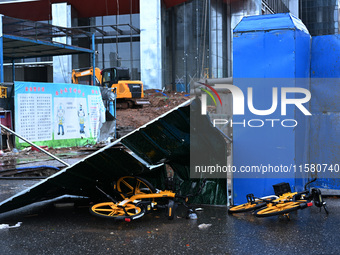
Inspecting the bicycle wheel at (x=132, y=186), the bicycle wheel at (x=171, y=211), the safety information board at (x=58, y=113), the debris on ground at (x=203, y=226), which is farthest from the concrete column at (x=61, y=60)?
the debris on ground at (x=203, y=226)

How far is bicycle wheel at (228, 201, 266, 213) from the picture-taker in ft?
20.2

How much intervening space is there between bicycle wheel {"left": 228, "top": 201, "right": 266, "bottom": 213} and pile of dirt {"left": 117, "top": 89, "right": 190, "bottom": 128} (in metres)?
15.1

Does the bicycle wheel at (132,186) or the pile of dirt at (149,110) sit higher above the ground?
the pile of dirt at (149,110)

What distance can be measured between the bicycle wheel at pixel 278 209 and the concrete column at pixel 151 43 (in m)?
28.3

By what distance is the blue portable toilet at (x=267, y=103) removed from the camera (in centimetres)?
644

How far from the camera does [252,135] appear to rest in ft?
22.2

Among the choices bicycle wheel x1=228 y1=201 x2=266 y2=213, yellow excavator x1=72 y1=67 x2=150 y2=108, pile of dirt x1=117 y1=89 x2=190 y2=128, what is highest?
yellow excavator x1=72 y1=67 x2=150 y2=108

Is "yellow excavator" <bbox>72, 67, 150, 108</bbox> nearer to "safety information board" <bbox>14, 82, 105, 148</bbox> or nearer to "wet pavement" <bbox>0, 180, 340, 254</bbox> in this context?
"safety information board" <bbox>14, 82, 105, 148</bbox>

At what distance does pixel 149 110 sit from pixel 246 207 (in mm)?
20826

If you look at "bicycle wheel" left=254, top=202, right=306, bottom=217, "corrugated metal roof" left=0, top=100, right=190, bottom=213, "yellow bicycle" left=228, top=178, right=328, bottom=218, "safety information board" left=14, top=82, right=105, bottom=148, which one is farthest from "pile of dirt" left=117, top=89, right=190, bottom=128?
"bicycle wheel" left=254, top=202, right=306, bottom=217

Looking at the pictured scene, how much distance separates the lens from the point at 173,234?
5562 mm

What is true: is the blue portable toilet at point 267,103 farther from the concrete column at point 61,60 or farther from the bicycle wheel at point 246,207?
the concrete column at point 61,60

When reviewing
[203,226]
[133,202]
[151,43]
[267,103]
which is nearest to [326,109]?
[267,103]

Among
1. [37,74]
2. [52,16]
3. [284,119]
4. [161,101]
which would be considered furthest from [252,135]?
[37,74]
